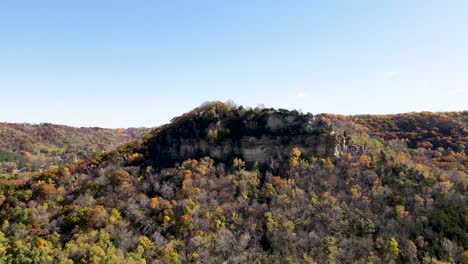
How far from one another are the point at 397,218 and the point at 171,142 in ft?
151

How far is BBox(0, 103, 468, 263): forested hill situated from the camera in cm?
5153

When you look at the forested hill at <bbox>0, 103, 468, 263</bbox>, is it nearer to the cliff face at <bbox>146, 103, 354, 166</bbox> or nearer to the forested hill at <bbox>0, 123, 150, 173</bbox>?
the cliff face at <bbox>146, 103, 354, 166</bbox>

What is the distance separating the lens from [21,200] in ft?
203

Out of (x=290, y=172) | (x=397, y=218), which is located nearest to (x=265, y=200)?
(x=290, y=172)

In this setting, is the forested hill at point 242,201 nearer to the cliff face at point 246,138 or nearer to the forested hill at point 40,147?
the cliff face at point 246,138

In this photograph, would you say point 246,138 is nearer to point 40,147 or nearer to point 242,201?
point 242,201

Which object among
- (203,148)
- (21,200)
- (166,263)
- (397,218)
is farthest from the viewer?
(203,148)

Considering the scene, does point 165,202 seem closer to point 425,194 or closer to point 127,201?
point 127,201

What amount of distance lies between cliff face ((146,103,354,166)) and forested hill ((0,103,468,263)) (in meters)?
0.22

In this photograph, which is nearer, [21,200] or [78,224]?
[78,224]

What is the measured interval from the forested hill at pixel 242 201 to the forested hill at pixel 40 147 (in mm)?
73451

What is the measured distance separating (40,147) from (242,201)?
459 ft

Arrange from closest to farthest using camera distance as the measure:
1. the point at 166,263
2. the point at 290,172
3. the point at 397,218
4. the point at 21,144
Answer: the point at 166,263
the point at 397,218
the point at 290,172
the point at 21,144

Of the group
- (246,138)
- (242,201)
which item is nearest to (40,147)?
(246,138)
